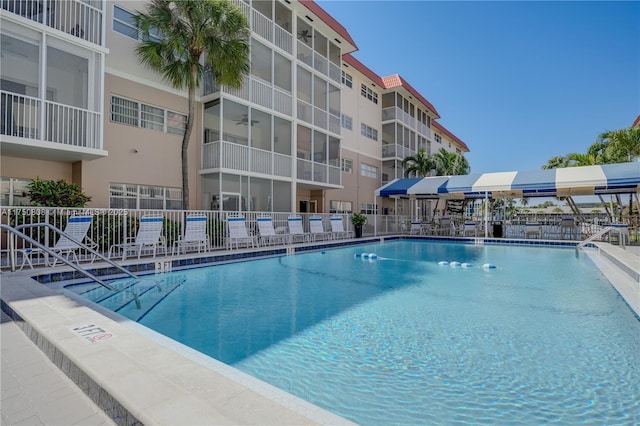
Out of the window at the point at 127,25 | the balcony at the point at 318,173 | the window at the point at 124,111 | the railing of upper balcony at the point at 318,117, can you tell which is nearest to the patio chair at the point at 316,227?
the balcony at the point at 318,173

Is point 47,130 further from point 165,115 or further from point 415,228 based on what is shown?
point 415,228

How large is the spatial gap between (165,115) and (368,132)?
569 inches

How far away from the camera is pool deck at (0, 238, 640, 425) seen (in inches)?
69.0

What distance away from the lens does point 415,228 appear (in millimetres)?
19516

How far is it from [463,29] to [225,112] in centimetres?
1425

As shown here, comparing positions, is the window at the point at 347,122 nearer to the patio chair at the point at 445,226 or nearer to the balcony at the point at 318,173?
the balcony at the point at 318,173

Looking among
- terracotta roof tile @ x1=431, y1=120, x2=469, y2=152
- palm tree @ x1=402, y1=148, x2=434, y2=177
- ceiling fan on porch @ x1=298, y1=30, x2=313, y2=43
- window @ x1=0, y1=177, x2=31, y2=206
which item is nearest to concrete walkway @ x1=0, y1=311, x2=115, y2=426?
window @ x1=0, y1=177, x2=31, y2=206

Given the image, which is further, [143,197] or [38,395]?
[143,197]

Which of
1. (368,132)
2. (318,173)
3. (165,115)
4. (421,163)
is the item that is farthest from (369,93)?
(165,115)

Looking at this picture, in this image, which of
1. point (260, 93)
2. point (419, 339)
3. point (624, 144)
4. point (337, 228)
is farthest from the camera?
point (624, 144)

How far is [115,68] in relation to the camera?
35.7 ft

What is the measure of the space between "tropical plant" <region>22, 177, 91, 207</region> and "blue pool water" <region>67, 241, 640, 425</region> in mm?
4002

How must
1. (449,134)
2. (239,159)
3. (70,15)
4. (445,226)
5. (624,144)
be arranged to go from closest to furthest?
(70,15)
(239,159)
(624,144)
(445,226)
(449,134)

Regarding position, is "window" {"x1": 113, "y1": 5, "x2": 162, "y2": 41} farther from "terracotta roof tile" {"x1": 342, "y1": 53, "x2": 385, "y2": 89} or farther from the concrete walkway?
"terracotta roof tile" {"x1": 342, "y1": 53, "x2": 385, "y2": 89}
